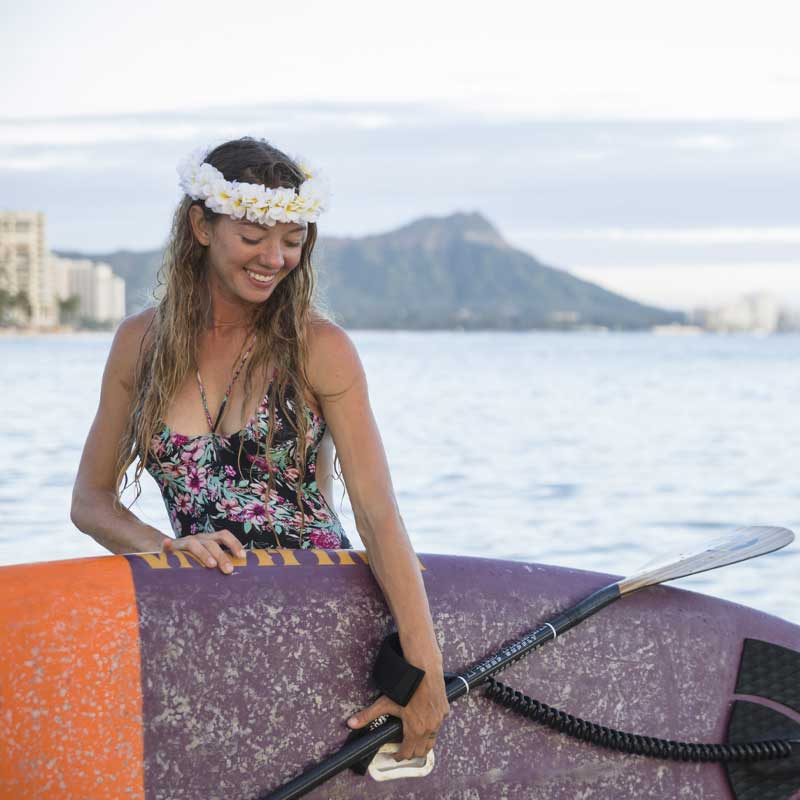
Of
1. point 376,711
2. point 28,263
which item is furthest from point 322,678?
point 28,263

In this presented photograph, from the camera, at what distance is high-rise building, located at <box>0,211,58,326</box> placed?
91688mm

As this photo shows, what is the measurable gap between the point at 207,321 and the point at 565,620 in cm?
96

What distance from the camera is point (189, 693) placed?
2.49m

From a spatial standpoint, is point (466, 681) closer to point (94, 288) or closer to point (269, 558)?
point (269, 558)

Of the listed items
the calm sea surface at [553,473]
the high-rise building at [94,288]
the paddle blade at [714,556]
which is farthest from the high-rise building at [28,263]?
the paddle blade at [714,556]

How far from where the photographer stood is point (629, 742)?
2869 millimetres

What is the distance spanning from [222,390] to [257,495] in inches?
8.8

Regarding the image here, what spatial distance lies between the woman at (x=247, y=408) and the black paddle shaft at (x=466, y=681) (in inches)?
1.8

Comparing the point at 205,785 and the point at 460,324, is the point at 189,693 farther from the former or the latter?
the point at 460,324

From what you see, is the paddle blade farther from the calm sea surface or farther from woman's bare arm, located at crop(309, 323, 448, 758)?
the calm sea surface

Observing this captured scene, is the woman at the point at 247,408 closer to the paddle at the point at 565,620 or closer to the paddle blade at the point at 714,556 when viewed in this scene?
the paddle at the point at 565,620

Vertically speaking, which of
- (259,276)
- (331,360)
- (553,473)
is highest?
(259,276)

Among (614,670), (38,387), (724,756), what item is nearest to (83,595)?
(614,670)

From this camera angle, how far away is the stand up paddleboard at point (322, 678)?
241 centimetres
